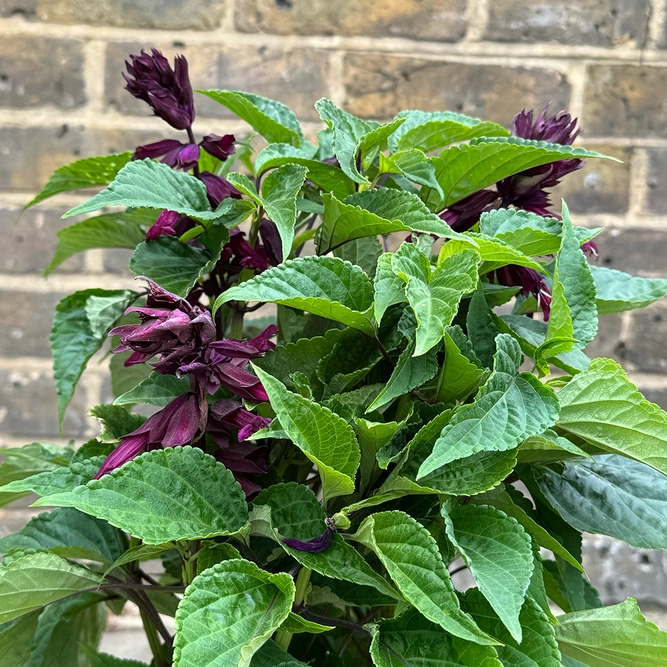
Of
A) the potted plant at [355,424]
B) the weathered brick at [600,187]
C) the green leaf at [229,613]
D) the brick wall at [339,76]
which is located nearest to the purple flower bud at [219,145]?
Result: the potted plant at [355,424]

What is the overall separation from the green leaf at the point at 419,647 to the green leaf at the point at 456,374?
3.7 inches

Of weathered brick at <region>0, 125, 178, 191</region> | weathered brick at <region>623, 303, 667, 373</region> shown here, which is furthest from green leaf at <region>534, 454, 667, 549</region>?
weathered brick at <region>0, 125, 178, 191</region>

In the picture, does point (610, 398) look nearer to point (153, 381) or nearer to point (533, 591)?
point (533, 591)

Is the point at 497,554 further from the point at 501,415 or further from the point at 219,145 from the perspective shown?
the point at 219,145

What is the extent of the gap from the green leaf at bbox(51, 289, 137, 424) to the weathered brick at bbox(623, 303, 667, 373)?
621mm

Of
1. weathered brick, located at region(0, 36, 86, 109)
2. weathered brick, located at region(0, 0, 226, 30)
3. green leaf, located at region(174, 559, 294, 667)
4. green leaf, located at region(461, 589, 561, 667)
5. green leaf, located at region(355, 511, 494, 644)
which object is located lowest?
green leaf, located at region(461, 589, 561, 667)

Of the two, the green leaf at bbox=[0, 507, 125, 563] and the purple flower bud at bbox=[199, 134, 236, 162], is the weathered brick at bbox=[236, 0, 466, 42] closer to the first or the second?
the purple flower bud at bbox=[199, 134, 236, 162]

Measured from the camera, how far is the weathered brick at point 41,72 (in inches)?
27.7

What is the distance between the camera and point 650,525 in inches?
11.8

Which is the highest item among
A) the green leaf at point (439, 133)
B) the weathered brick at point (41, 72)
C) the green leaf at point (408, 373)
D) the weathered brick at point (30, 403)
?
the weathered brick at point (41, 72)

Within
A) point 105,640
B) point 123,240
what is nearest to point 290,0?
point 123,240

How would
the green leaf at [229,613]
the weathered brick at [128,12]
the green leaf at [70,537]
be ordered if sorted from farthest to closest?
the weathered brick at [128,12], the green leaf at [70,537], the green leaf at [229,613]

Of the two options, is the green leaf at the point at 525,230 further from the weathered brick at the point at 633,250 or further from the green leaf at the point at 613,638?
the weathered brick at the point at 633,250

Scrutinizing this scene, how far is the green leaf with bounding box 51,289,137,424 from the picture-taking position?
0.36 m
